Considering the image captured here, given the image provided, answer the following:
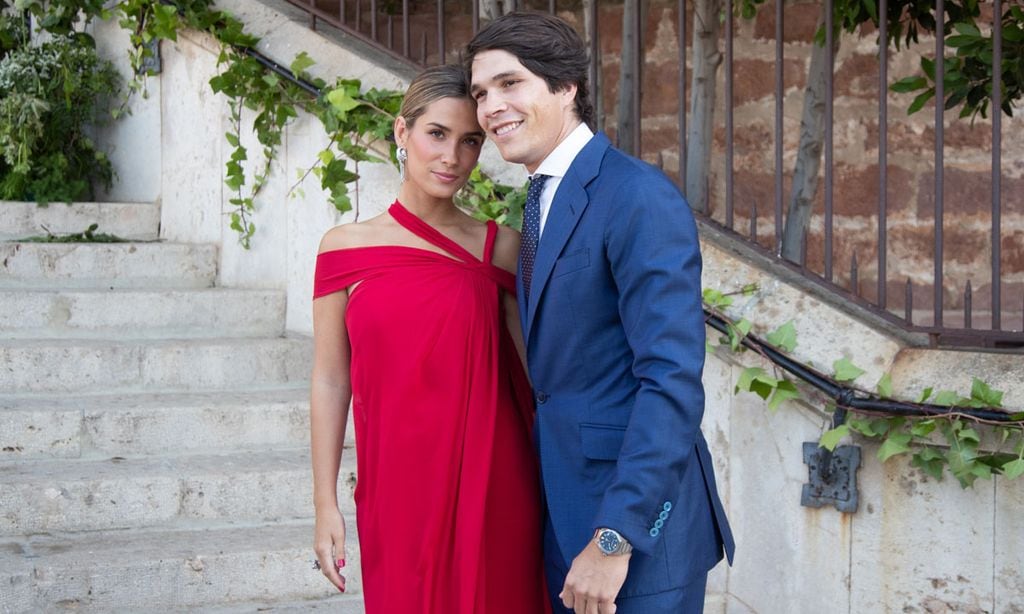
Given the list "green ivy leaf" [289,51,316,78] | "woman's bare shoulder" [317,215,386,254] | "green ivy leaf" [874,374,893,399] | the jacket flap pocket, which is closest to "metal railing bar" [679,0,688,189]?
"green ivy leaf" [874,374,893,399]

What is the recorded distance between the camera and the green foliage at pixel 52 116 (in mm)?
5902

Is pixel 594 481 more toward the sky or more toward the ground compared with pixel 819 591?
more toward the sky

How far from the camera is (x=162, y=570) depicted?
11.5ft

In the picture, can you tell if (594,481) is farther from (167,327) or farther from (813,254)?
(813,254)

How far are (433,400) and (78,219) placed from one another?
3.84m

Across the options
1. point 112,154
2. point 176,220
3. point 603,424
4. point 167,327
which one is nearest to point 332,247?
point 603,424

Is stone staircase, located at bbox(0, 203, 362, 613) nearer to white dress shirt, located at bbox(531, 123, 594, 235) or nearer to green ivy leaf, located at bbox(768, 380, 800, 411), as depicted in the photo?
green ivy leaf, located at bbox(768, 380, 800, 411)

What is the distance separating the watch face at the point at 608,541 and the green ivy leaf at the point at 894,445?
1553mm

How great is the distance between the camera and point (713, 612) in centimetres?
373

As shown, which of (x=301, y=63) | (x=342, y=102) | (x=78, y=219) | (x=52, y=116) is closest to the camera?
(x=342, y=102)

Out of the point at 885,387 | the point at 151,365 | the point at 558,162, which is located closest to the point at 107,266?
the point at 151,365

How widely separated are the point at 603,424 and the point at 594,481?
103 mm

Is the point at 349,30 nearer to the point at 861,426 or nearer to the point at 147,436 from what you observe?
the point at 147,436

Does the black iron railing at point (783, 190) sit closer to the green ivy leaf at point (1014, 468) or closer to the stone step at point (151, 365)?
the stone step at point (151, 365)
